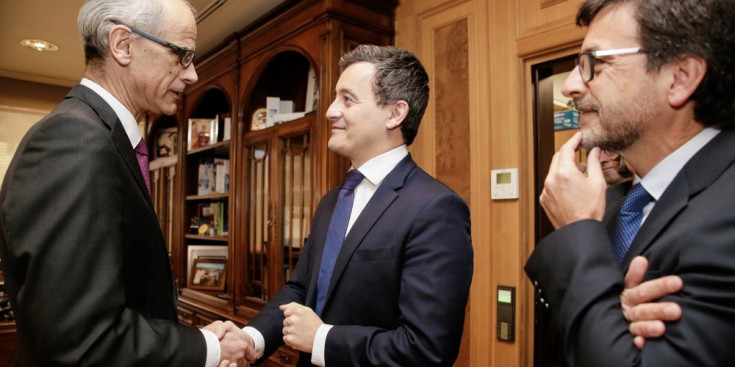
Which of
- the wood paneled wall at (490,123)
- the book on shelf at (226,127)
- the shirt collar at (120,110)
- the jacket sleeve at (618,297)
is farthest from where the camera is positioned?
the book on shelf at (226,127)

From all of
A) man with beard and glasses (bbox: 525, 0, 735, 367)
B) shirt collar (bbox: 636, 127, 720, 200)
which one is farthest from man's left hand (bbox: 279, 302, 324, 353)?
shirt collar (bbox: 636, 127, 720, 200)

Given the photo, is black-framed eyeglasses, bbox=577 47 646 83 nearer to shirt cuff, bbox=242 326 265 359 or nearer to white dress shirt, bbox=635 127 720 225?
white dress shirt, bbox=635 127 720 225


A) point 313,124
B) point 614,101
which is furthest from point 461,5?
point 614,101

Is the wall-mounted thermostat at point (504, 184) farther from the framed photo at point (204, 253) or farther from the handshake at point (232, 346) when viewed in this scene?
the framed photo at point (204, 253)

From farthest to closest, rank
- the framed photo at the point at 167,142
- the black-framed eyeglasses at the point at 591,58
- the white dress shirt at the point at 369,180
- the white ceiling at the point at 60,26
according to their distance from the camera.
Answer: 1. the framed photo at the point at 167,142
2. the white ceiling at the point at 60,26
3. the white dress shirt at the point at 369,180
4. the black-framed eyeglasses at the point at 591,58

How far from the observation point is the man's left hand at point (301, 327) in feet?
4.09

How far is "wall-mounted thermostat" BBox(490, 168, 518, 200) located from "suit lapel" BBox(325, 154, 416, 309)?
91 centimetres

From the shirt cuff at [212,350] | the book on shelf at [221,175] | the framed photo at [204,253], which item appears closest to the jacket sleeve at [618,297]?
the shirt cuff at [212,350]

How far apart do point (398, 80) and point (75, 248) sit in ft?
3.53

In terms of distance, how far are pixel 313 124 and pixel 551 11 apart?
4.58ft

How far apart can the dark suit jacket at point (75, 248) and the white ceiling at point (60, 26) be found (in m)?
2.40

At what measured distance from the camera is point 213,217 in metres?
4.08

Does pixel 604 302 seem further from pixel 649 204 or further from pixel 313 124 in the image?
pixel 313 124

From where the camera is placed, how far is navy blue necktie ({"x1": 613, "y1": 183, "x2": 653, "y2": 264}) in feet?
3.04
